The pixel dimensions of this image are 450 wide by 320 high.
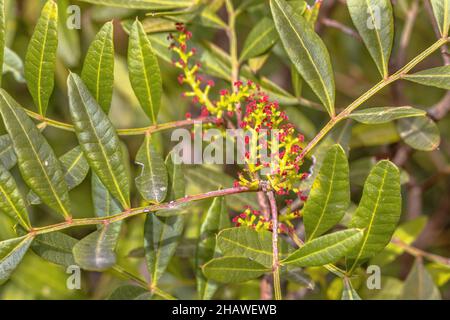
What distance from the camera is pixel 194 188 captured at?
1.60 m

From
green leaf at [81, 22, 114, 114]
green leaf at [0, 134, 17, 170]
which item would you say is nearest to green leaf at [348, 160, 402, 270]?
green leaf at [81, 22, 114, 114]

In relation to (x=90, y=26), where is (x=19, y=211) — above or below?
below

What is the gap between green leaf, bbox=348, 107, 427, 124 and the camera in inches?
39.5

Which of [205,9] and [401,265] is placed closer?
[205,9]

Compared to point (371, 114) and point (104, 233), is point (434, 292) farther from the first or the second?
point (104, 233)

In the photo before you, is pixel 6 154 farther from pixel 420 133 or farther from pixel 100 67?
pixel 420 133

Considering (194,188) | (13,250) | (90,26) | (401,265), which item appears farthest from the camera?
(401,265)

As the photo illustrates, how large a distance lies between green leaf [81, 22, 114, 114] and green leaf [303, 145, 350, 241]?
0.38 m

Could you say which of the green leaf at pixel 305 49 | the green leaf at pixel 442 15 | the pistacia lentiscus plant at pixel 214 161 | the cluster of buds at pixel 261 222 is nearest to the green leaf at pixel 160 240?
the pistacia lentiscus plant at pixel 214 161

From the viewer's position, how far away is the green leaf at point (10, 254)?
977 mm

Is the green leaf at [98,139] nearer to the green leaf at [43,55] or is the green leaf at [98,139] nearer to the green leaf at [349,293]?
the green leaf at [43,55]
